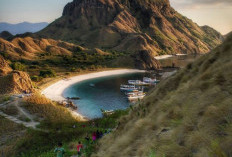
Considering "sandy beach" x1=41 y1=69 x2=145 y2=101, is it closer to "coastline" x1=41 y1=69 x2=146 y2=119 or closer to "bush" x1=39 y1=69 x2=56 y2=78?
"coastline" x1=41 y1=69 x2=146 y2=119

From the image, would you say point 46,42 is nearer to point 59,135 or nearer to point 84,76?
point 84,76

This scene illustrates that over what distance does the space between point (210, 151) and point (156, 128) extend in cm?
445

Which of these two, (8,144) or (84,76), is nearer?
(8,144)

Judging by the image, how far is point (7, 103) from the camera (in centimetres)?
4062

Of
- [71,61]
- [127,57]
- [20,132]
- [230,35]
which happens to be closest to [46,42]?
[71,61]

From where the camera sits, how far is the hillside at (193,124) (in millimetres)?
6691

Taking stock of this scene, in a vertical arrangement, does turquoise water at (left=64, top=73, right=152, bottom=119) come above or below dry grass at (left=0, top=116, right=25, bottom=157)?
below

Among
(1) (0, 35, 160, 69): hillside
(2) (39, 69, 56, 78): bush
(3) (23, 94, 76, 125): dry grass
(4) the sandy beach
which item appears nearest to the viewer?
(3) (23, 94, 76, 125): dry grass

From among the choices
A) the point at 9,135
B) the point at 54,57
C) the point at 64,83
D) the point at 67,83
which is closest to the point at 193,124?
the point at 9,135

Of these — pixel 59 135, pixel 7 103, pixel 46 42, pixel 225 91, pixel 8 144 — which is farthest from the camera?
pixel 46 42

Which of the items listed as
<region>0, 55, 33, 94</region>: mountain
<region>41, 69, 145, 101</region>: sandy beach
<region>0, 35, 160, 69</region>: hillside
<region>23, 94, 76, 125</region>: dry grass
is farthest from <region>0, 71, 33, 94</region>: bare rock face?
<region>0, 35, 160, 69</region>: hillside

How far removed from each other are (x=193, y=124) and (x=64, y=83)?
301 ft

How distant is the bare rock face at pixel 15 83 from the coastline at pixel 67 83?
10.1 m

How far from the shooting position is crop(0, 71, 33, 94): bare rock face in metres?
59.5
